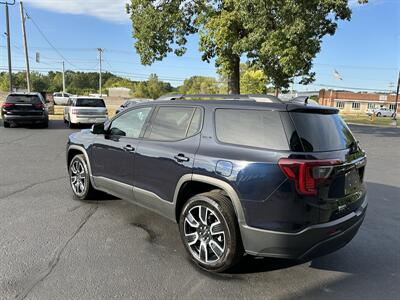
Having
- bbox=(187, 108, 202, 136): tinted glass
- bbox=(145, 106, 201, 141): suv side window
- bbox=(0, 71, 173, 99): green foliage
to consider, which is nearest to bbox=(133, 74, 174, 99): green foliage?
bbox=(0, 71, 173, 99): green foliage

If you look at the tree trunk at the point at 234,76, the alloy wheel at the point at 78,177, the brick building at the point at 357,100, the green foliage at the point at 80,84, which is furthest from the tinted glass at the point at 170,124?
the green foliage at the point at 80,84

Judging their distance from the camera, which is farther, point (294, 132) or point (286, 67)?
point (286, 67)

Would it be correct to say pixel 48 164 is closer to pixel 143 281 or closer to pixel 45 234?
pixel 45 234

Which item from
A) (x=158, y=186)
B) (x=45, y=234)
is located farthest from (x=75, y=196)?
(x=158, y=186)

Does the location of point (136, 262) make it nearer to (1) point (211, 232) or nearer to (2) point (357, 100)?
(1) point (211, 232)

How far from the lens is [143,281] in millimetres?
3283

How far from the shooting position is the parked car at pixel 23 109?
15.9m

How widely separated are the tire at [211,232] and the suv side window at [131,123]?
1.36 meters

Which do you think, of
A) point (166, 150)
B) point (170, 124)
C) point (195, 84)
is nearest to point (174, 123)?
point (170, 124)

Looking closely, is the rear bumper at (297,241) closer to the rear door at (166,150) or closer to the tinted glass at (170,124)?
the rear door at (166,150)

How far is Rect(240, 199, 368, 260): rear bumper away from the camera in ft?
10.1

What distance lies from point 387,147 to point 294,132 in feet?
44.2

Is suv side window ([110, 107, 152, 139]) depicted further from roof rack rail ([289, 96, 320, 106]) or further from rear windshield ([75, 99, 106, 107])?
rear windshield ([75, 99, 106, 107])

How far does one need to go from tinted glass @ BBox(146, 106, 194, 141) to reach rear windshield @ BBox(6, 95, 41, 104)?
13862 millimetres
